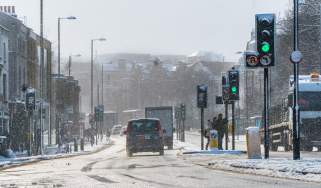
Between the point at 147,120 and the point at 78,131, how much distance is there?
6166cm

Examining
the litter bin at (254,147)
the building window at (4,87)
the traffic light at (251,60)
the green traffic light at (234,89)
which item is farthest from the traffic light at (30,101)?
the building window at (4,87)

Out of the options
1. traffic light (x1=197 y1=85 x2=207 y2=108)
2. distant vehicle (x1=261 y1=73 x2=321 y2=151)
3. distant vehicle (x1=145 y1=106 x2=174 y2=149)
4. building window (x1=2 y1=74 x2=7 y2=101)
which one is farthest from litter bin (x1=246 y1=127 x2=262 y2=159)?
distant vehicle (x1=145 y1=106 x2=174 y2=149)

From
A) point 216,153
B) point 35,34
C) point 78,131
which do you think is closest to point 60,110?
point 78,131

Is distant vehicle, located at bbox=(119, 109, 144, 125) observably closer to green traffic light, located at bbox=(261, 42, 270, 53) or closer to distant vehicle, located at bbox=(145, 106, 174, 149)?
distant vehicle, located at bbox=(145, 106, 174, 149)

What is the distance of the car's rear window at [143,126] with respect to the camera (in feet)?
140

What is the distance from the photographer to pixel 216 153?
35.6m

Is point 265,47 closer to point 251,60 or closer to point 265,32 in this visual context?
point 265,32

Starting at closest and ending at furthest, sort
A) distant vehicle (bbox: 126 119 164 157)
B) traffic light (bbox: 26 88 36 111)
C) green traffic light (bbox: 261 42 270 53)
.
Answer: green traffic light (bbox: 261 42 270 53), distant vehicle (bbox: 126 119 164 157), traffic light (bbox: 26 88 36 111)

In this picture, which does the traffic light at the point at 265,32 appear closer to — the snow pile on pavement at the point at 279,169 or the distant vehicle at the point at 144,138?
the snow pile on pavement at the point at 279,169

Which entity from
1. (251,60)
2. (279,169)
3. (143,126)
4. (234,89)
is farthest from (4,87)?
(279,169)

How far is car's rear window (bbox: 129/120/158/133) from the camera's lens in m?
42.6

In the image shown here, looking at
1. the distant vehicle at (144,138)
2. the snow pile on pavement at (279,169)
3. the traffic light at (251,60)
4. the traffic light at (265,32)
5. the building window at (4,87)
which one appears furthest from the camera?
the building window at (4,87)

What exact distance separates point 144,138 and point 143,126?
0.83 metres

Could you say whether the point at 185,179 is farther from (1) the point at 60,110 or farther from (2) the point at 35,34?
(1) the point at 60,110
